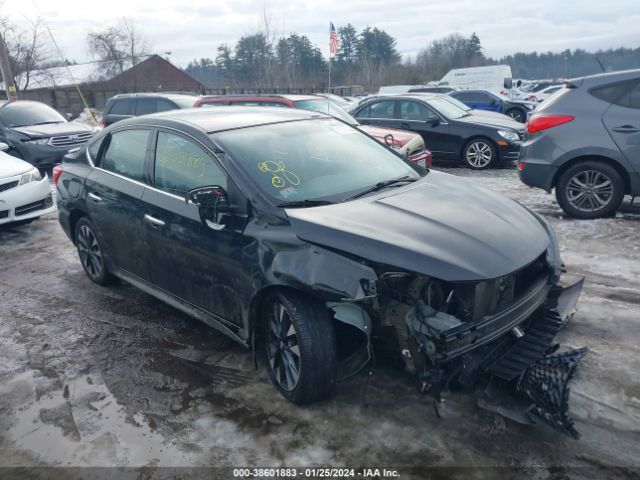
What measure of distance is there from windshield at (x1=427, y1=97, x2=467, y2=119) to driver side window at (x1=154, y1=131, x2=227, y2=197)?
842cm

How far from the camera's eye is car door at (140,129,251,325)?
347 centimetres

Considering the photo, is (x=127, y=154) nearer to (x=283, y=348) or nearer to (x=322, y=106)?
(x=283, y=348)

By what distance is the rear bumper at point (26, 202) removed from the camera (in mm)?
7082

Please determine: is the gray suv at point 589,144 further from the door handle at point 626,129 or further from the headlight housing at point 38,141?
the headlight housing at point 38,141

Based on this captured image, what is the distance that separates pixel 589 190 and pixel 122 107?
11.6m

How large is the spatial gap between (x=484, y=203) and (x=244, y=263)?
1646mm

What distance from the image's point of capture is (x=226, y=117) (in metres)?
4.23

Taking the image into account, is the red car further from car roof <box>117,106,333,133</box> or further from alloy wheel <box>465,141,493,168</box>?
car roof <box>117,106,333,133</box>

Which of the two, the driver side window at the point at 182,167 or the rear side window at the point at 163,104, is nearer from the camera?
the driver side window at the point at 182,167

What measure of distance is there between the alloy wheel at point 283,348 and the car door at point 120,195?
1545mm

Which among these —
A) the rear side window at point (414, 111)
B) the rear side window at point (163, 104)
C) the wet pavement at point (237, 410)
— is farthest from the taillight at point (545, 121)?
the rear side window at point (163, 104)

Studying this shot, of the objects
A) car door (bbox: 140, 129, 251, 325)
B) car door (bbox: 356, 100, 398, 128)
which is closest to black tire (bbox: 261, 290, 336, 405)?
car door (bbox: 140, 129, 251, 325)

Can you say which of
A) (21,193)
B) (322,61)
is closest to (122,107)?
(21,193)

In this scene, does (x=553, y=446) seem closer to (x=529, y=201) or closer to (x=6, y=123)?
(x=529, y=201)
